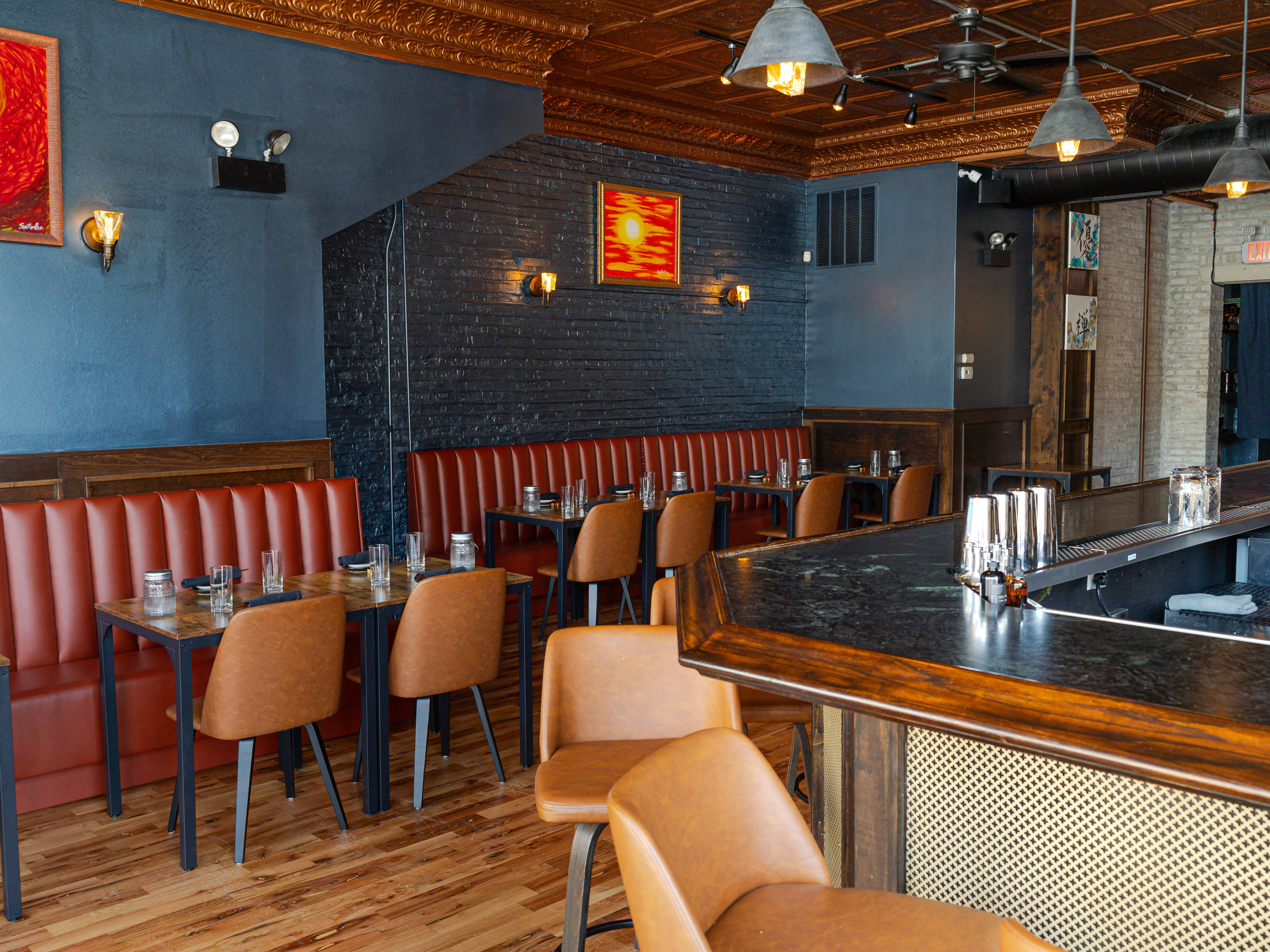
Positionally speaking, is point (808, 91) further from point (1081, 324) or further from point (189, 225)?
point (189, 225)

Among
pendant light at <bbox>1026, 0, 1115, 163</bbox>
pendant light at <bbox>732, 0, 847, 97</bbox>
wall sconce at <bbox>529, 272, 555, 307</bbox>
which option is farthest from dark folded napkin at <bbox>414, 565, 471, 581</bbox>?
wall sconce at <bbox>529, 272, 555, 307</bbox>

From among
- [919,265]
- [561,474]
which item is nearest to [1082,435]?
[919,265]

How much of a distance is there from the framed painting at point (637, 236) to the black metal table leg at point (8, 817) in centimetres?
493

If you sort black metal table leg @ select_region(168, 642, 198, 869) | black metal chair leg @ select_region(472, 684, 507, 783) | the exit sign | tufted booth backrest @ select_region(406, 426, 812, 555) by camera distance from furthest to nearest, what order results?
the exit sign < tufted booth backrest @ select_region(406, 426, 812, 555) < black metal chair leg @ select_region(472, 684, 507, 783) < black metal table leg @ select_region(168, 642, 198, 869)

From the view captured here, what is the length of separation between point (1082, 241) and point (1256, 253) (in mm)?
2530

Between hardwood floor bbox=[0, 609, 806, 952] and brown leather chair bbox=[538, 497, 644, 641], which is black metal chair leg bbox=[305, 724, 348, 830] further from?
brown leather chair bbox=[538, 497, 644, 641]

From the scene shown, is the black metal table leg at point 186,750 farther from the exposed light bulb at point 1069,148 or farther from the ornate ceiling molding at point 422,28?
the exposed light bulb at point 1069,148

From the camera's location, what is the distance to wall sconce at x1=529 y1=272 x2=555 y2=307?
261 inches

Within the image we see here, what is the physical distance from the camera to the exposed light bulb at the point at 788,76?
2854mm

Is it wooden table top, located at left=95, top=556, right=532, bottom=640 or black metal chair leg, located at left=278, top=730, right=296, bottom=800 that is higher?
wooden table top, located at left=95, top=556, right=532, bottom=640

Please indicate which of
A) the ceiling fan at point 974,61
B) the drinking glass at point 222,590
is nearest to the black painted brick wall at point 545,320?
the ceiling fan at point 974,61

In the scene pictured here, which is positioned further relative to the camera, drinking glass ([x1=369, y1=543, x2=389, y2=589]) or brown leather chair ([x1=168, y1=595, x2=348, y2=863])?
drinking glass ([x1=369, y1=543, x2=389, y2=589])

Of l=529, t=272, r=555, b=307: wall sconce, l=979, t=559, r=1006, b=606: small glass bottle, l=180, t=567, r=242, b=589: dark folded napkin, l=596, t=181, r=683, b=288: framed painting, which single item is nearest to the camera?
l=979, t=559, r=1006, b=606: small glass bottle

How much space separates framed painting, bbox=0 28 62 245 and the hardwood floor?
2.18m
